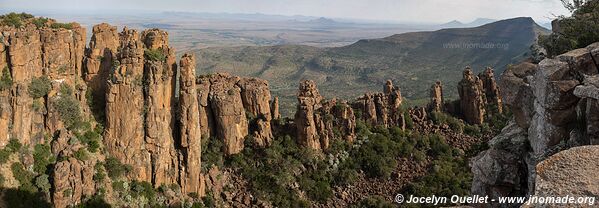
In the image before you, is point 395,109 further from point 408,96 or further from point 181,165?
point 408,96

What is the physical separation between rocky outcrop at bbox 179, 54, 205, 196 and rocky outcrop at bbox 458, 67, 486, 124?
113ft

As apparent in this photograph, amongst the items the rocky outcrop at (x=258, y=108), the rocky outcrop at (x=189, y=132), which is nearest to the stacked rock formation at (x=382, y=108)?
the rocky outcrop at (x=258, y=108)

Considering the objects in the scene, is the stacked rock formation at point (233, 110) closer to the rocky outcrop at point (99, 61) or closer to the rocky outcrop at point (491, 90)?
the rocky outcrop at point (99, 61)

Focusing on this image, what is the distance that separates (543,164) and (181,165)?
33.6 meters

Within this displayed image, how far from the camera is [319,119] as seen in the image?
154 feet

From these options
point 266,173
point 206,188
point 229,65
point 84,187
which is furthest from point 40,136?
point 229,65

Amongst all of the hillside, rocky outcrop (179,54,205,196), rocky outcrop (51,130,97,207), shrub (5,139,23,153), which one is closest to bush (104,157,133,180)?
rocky outcrop (51,130,97,207)

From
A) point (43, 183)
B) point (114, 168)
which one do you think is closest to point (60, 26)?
point (114, 168)

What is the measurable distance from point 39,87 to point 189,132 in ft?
40.3

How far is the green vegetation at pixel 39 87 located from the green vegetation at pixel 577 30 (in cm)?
3495

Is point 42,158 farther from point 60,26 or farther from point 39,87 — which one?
point 60,26

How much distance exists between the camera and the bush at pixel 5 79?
3228 centimetres

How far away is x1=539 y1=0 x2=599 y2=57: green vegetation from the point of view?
1967 centimetres

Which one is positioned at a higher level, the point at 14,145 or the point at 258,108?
the point at 258,108
